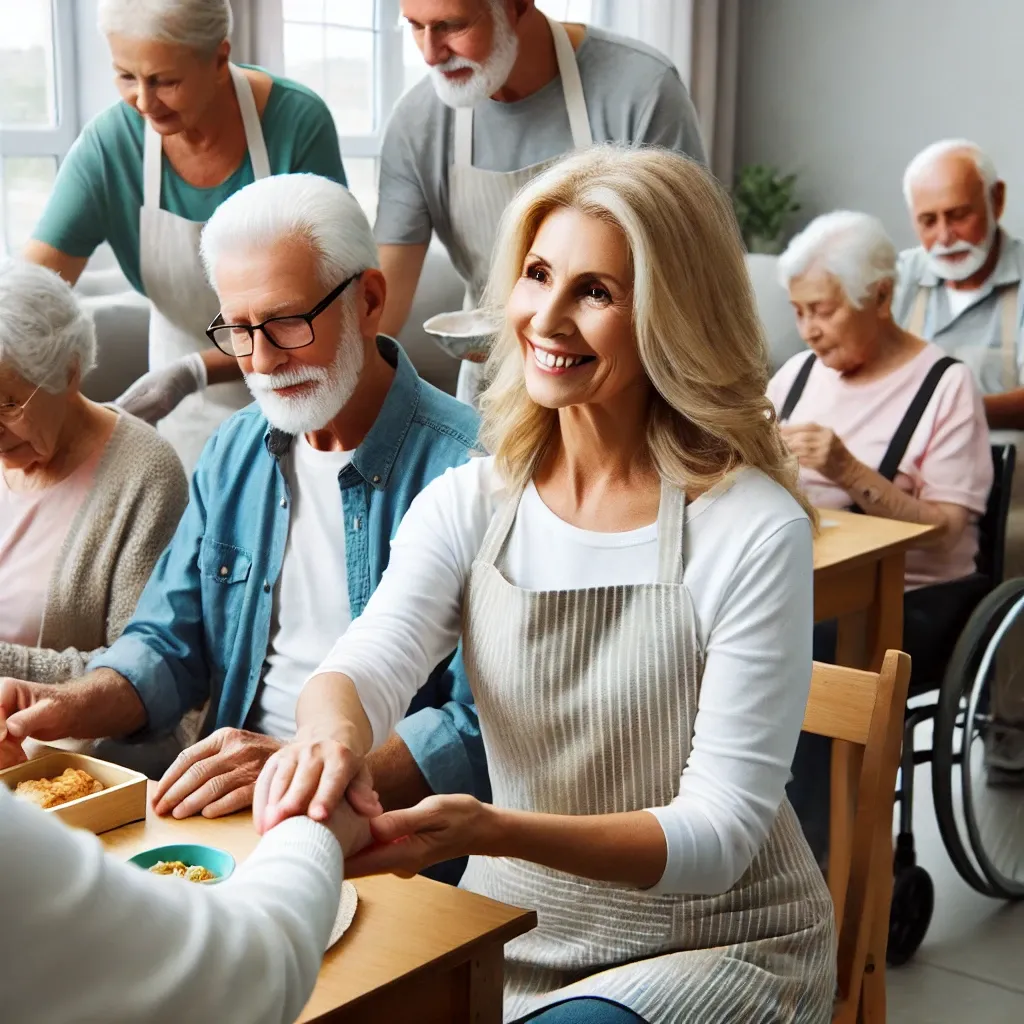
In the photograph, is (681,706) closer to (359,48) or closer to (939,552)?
(939,552)

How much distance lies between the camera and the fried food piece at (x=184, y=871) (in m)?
1.17

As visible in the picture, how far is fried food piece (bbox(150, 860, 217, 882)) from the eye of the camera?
3.85ft

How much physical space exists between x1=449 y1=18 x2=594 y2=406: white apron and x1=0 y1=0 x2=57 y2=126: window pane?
1.68 metres

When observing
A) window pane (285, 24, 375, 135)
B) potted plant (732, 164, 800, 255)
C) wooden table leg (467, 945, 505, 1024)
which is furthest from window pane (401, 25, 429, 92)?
wooden table leg (467, 945, 505, 1024)

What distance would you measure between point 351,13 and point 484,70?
258 centimetres

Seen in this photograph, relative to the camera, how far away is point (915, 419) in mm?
2861

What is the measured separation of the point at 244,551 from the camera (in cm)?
180

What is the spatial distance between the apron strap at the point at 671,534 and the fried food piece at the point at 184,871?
1.60 ft

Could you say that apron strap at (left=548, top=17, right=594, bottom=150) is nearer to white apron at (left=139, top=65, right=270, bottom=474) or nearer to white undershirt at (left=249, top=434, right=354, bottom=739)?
white apron at (left=139, top=65, right=270, bottom=474)

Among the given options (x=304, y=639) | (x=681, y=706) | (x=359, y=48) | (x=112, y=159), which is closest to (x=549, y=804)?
(x=681, y=706)

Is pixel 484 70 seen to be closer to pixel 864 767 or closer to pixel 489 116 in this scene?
pixel 489 116

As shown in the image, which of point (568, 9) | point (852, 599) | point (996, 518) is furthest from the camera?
point (568, 9)

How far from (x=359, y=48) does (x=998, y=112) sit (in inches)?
98.9

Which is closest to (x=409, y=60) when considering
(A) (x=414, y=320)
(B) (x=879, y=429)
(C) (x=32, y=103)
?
(A) (x=414, y=320)
